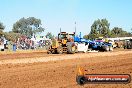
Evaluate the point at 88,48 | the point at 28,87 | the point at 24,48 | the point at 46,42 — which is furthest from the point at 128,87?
the point at 46,42

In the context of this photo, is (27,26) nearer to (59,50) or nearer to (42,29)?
(42,29)

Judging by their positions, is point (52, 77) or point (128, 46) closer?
point (52, 77)

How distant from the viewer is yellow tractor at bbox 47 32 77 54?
108 feet

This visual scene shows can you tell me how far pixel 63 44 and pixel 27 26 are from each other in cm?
9819

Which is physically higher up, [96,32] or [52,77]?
[96,32]

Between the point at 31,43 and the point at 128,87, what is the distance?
34073mm

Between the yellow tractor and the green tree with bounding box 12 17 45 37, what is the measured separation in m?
91.3

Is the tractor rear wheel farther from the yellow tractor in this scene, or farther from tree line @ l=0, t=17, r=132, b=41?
tree line @ l=0, t=17, r=132, b=41

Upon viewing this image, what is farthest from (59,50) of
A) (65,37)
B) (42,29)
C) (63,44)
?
(42,29)

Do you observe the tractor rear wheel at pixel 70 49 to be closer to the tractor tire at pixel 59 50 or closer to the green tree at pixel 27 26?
the tractor tire at pixel 59 50

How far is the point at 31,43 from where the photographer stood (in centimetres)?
4397

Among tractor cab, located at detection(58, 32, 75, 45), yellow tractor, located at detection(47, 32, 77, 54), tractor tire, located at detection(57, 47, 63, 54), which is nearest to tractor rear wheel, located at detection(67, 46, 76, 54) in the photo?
yellow tractor, located at detection(47, 32, 77, 54)

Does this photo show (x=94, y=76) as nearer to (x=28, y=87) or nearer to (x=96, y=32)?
(x=28, y=87)

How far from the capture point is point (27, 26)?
130 metres
